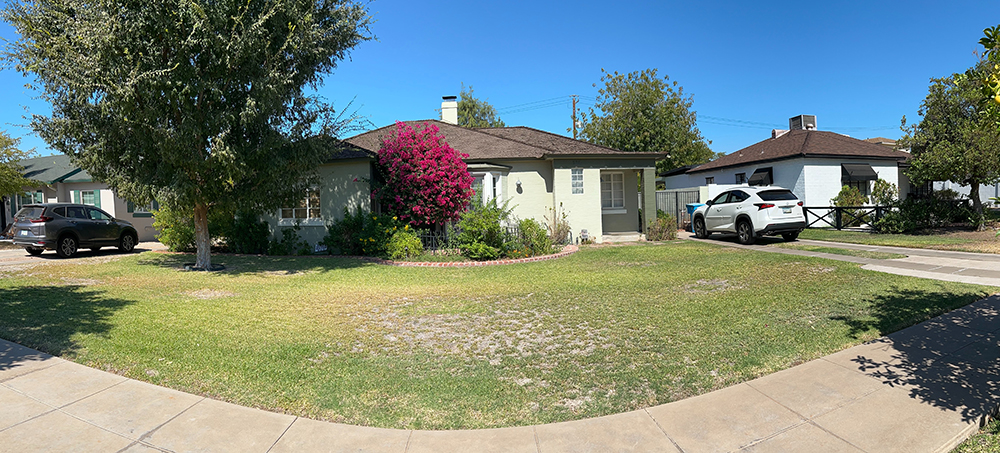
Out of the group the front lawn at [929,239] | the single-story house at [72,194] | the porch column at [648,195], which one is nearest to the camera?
the front lawn at [929,239]

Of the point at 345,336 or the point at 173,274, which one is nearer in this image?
the point at 345,336

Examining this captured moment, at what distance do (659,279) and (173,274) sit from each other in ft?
33.7

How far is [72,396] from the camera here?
4.17 meters

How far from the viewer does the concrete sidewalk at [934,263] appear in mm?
8641

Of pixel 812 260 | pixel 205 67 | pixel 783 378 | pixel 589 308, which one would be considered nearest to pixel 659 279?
pixel 589 308

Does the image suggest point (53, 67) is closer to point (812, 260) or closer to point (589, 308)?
point (589, 308)

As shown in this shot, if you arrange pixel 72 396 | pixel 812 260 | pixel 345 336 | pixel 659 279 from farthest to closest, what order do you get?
pixel 812 260, pixel 659 279, pixel 345 336, pixel 72 396

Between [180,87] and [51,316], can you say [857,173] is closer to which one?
[180,87]

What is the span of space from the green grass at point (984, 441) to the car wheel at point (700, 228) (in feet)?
48.7

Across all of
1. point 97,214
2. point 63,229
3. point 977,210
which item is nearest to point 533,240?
point 63,229

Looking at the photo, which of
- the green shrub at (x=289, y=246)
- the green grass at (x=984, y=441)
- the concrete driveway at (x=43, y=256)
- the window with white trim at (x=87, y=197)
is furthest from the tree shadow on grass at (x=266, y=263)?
the green grass at (x=984, y=441)

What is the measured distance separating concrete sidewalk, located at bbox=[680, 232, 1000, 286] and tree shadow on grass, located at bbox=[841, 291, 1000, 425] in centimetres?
216

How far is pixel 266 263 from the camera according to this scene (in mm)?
12977

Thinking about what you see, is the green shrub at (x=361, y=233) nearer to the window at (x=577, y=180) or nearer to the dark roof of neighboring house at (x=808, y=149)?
the window at (x=577, y=180)
